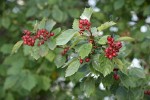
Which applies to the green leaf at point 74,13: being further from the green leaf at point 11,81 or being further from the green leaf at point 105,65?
the green leaf at point 105,65

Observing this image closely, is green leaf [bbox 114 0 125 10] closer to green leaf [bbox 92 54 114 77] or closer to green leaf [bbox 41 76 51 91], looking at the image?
green leaf [bbox 41 76 51 91]

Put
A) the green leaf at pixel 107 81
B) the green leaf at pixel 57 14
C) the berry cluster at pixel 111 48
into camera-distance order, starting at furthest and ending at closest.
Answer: the green leaf at pixel 57 14
the green leaf at pixel 107 81
the berry cluster at pixel 111 48

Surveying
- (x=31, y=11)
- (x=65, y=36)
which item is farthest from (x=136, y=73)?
(x=31, y=11)

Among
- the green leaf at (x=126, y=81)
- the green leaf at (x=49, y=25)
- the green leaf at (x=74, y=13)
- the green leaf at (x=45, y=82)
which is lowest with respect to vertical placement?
the green leaf at (x=45, y=82)

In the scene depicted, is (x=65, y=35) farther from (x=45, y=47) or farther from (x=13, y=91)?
(x=13, y=91)

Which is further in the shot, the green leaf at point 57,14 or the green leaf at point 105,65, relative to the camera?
the green leaf at point 57,14

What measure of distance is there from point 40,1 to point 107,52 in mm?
1709

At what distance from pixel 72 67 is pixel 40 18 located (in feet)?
5.90

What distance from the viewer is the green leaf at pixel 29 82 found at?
10.2 feet

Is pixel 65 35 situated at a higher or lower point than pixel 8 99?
higher

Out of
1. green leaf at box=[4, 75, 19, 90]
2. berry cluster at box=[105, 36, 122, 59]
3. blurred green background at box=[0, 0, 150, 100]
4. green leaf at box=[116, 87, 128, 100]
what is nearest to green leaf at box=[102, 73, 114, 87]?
green leaf at box=[116, 87, 128, 100]

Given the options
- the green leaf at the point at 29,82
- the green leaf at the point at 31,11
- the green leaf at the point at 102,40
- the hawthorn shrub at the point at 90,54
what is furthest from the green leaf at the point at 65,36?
the green leaf at the point at 31,11

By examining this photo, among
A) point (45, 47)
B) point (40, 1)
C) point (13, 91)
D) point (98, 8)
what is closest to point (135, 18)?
point (98, 8)

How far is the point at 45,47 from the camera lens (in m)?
1.90
